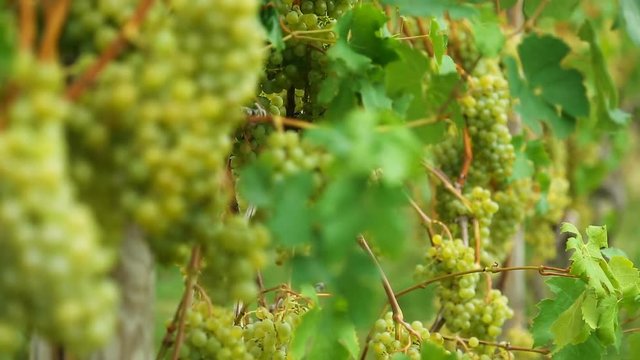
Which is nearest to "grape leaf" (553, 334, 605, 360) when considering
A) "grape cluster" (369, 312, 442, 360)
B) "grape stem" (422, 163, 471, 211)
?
"grape cluster" (369, 312, 442, 360)

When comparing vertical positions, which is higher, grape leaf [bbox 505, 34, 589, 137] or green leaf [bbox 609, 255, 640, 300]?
grape leaf [bbox 505, 34, 589, 137]

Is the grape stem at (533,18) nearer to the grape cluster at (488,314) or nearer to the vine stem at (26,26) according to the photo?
the grape cluster at (488,314)

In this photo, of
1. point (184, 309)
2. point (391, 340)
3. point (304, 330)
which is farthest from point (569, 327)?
point (184, 309)

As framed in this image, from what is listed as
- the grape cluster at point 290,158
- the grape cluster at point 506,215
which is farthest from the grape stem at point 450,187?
the grape cluster at point 290,158

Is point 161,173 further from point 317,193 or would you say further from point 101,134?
point 317,193

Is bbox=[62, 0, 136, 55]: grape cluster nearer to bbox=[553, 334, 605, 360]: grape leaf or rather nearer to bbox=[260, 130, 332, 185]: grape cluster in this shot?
bbox=[260, 130, 332, 185]: grape cluster

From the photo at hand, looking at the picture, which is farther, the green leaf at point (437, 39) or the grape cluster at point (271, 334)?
the green leaf at point (437, 39)

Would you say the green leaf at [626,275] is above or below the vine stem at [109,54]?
below
